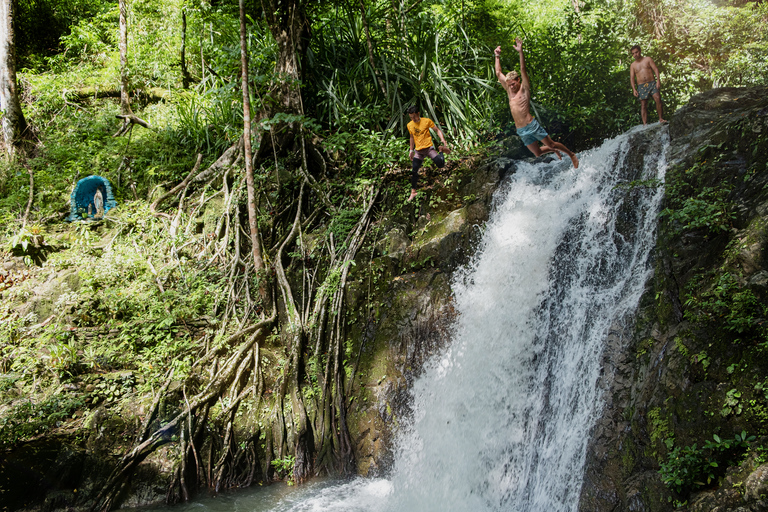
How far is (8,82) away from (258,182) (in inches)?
198

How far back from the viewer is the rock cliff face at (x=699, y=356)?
111 inches

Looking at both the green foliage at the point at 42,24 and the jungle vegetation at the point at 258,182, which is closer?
the jungle vegetation at the point at 258,182

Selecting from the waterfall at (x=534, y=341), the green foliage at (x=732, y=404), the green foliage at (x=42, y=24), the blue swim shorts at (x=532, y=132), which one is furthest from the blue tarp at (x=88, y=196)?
the green foliage at (x=732, y=404)

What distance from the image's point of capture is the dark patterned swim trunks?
19.6 feet

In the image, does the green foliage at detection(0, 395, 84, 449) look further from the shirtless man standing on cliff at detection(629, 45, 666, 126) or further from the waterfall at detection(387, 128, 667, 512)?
the shirtless man standing on cliff at detection(629, 45, 666, 126)

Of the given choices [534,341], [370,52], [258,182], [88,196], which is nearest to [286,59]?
[370,52]

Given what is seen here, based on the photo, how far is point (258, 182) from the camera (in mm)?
7004

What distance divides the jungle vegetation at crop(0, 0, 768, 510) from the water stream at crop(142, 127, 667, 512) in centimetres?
76

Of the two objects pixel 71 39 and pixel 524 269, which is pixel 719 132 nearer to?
pixel 524 269

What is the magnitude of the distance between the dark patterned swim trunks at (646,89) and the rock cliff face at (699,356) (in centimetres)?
191

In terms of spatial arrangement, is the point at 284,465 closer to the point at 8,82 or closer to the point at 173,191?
the point at 173,191

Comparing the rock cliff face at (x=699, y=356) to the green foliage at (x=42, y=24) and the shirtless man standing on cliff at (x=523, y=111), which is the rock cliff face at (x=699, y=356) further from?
the green foliage at (x=42, y=24)

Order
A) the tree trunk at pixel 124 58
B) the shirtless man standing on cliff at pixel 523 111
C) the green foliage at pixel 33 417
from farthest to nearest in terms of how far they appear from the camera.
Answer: the tree trunk at pixel 124 58, the shirtless man standing on cliff at pixel 523 111, the green foliage at pixel 33 417

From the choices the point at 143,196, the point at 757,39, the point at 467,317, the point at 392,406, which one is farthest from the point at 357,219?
the point at 757,39
